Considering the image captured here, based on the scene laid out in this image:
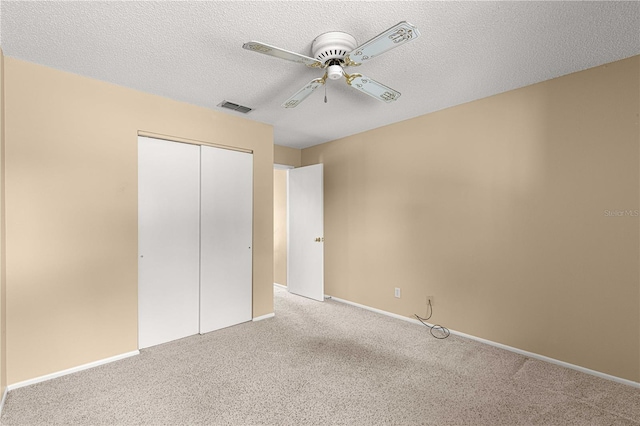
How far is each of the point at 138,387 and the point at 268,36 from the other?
8.58 ft

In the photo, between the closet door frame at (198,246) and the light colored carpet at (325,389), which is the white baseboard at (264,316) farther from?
the light colored carpet at (325,389)

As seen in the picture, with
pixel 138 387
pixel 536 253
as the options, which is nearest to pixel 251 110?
pixel 138 387

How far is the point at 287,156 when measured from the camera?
5.03m

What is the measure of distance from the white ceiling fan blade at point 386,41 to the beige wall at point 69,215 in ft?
6.87

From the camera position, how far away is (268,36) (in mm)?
1960

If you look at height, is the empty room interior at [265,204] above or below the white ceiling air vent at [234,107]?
below

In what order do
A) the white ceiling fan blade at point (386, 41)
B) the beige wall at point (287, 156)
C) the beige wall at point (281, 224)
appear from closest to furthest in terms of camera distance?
the white ceiling fan blade at point (386, 41)
the beige wall at point (287, 156)
the beige wall at point (281, 224)

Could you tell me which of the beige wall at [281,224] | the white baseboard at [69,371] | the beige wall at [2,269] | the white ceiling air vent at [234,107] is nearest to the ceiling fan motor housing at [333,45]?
the white ceiling air vent at [234,107]

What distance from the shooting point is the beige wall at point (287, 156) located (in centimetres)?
490

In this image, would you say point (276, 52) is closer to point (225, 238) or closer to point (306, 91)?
point (306, 91)

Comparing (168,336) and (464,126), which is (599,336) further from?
(168,336)

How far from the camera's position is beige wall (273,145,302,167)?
4898 mm

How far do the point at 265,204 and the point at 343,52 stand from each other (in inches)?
87.7

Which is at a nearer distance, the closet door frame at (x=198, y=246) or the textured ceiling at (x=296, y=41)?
the textured ceiling at (x=296, y=41)
